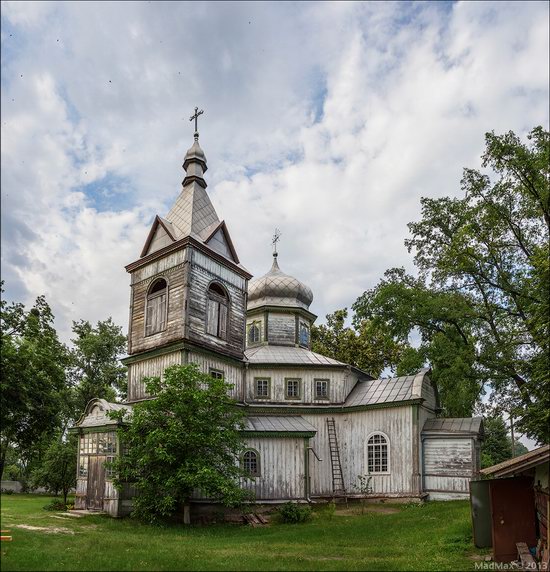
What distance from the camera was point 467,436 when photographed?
23750 millimetres

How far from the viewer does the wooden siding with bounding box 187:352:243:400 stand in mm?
22295

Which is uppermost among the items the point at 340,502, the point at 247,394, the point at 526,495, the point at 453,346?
the point at 453,346

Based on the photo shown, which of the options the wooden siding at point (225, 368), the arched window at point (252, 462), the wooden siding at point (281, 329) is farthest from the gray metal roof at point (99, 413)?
the wooden siding at point (281, 329)

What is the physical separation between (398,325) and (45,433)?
16741 millimetres

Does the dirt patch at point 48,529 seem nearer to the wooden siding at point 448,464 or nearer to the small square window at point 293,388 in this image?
the small square window at point 293,388

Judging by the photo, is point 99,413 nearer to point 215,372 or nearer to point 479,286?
point 215,372

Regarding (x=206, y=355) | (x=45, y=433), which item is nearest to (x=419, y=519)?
(x=206, y=355)

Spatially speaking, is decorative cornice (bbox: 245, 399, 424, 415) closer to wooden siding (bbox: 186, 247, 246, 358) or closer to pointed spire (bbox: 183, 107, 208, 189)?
wooden siding (bbox: 186, 247, 246, 358)

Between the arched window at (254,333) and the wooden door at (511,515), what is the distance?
19598 mm

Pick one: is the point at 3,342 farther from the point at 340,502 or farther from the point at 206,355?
the point at 340,502

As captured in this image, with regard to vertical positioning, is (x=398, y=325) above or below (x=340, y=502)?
above

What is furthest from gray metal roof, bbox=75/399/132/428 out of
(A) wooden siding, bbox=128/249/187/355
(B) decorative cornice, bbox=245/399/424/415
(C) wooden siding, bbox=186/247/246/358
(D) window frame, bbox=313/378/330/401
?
(D) window frame, bbox=313/378/330/401

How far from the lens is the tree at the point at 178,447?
699 inches

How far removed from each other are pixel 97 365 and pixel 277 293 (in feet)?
53.3
